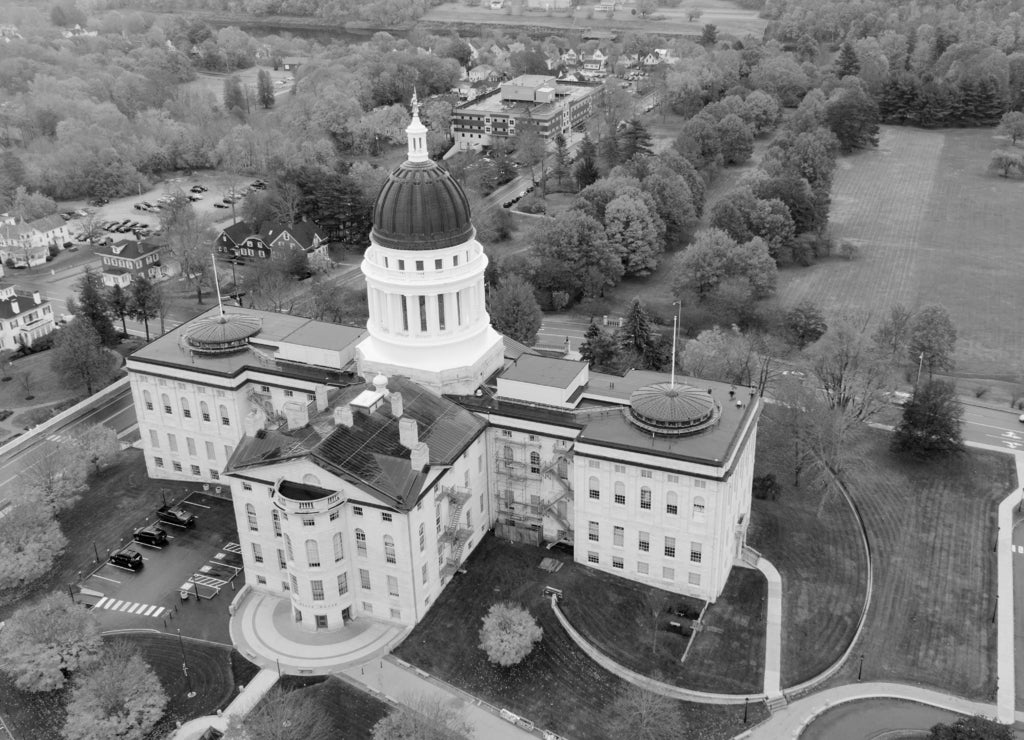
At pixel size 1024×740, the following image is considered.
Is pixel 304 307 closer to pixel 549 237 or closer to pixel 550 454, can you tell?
pixel 549 237

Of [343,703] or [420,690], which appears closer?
[343,703]

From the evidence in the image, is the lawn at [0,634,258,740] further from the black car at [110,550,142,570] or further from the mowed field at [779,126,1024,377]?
the mowed field at [779,126,1024,377]

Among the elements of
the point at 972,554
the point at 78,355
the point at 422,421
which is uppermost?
the point at 422,421

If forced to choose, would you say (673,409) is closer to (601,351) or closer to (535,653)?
(535,653)

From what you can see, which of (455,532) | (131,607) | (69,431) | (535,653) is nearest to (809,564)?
(535,653)

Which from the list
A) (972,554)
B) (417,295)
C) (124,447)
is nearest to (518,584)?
(417,295)

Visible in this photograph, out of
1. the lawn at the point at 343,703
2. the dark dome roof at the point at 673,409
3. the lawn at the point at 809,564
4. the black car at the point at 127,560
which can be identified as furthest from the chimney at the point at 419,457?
the lawn at the point at 809,564
